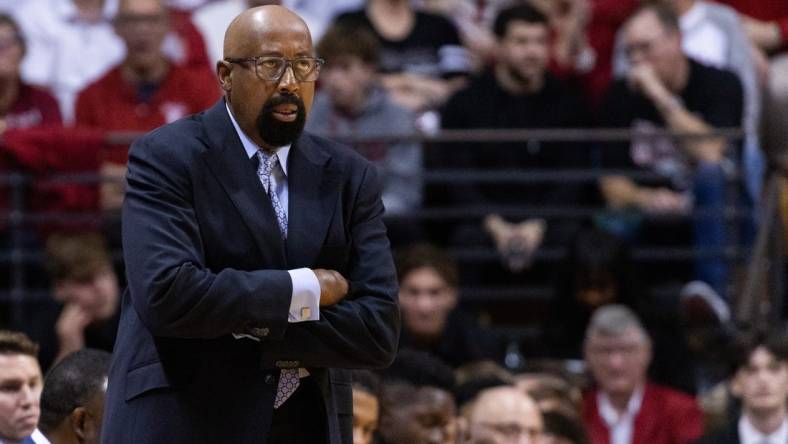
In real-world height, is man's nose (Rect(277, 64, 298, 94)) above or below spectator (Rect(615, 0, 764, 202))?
below

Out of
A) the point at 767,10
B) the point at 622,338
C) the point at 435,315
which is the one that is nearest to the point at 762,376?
the point at 622,338

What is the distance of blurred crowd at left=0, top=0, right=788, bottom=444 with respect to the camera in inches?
355

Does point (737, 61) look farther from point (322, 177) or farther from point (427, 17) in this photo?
point (322, 177)

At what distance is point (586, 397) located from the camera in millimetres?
9188

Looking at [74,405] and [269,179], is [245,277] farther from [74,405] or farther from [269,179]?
[74,405]

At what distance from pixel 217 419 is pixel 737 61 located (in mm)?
7286

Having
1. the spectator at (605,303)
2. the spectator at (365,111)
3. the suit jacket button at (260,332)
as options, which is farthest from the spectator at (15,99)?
the suit jacket button at (260,332)

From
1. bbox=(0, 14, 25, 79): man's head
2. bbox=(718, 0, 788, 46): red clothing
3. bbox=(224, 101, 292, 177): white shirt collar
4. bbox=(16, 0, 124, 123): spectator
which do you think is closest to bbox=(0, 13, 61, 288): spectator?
bbox=(0, 14, 25, 79): man's head

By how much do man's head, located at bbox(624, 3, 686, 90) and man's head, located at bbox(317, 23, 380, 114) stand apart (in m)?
1.65

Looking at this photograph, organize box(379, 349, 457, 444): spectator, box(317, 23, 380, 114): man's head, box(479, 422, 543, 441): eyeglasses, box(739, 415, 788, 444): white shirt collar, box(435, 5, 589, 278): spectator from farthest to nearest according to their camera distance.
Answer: box(435, 5, 589, 278): spectator < box(317, 23, 380, 114): man's head < box(739, 415, 788, 444): white shirt collar < box(479, 422, 543, 441): eyeglasses < box(379, 349, 457, 444): spectator

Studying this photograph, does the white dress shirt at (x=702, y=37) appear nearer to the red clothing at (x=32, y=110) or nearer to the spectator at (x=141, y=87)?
the spectator at (x=141, y=87)

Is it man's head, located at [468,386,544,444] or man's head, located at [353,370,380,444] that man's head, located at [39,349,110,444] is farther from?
man's head, located at [468,386,544,444]

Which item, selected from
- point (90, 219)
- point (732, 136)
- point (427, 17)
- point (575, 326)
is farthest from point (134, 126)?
point (732, 136)

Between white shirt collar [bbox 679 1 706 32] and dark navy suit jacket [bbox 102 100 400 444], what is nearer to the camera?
dark navy suit jacket [bbox 102 100 400 444]
